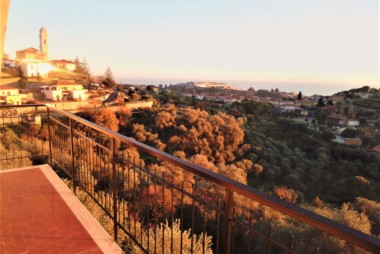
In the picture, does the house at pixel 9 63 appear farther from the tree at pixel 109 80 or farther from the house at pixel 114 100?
the house at pixel 114 100

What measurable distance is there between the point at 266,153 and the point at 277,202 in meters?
30.7

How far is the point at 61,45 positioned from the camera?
214ft

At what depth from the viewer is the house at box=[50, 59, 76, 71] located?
60.4m

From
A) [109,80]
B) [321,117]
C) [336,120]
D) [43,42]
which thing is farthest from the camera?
[43,42]

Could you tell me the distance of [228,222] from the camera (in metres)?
1.37

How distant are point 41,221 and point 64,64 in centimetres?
6561

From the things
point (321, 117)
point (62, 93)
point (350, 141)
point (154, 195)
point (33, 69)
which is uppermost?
point (33, 69)

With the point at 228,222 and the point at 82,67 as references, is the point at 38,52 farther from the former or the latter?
the point at 228,222

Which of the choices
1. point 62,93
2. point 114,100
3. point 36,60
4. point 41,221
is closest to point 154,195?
point 41,221

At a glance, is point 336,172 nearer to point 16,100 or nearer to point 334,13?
point 334,13

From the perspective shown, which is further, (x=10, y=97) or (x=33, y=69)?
(x=33, y=69)

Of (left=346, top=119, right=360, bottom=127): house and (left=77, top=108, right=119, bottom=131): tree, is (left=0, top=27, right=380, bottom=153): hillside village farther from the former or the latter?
(left=77, top=108, right=119, bottom=131): tree

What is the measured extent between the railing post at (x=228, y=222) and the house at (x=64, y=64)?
6596 centimetres

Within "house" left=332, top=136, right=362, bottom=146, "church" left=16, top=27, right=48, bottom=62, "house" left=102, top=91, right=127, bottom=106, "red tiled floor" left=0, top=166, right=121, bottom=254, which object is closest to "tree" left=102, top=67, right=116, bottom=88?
"house" left=102, top=91, right=127, bottom=106
